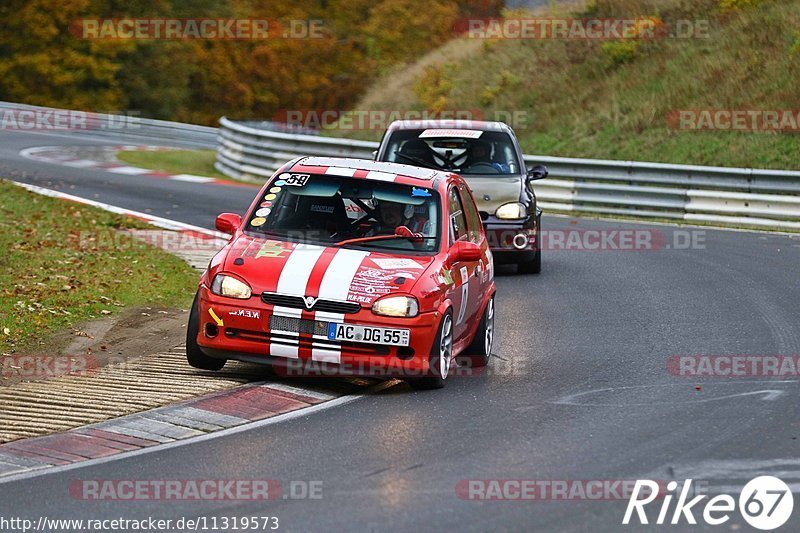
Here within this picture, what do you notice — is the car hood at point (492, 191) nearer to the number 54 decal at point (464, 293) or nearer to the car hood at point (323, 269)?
the number 54 decal at point (464, 293)

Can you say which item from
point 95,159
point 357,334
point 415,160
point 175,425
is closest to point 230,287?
point 357,334

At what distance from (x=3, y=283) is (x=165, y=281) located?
5.75ft

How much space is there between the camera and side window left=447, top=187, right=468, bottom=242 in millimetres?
10492

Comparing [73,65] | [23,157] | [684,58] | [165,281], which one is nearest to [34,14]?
[73,65]

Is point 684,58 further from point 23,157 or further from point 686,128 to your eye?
point 23,157

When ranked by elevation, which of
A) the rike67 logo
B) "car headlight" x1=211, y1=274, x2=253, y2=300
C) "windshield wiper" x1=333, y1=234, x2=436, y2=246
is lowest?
the rike67 logo

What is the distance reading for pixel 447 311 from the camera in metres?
9.54

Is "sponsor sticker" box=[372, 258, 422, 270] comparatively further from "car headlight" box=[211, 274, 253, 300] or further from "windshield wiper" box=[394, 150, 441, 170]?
"windshield wiper" box=[394, 150, 441, 170]

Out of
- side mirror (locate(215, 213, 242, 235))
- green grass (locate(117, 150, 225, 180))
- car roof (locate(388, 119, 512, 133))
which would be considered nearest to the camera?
side mirror (locate(215, 213, 242, 235))

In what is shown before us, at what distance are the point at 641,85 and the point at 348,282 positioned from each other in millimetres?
22774

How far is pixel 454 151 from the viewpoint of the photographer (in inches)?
643

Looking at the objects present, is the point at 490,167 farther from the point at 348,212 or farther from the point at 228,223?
the point at 228,223

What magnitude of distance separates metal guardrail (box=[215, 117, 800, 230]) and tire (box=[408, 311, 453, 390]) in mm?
13481

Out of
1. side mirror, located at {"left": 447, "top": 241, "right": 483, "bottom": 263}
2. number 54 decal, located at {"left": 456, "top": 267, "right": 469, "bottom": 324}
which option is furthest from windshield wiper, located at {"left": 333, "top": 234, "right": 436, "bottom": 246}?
number 54 decal, located at {"left": 456, "top": 267, "right": 469, "bottom": 324}
